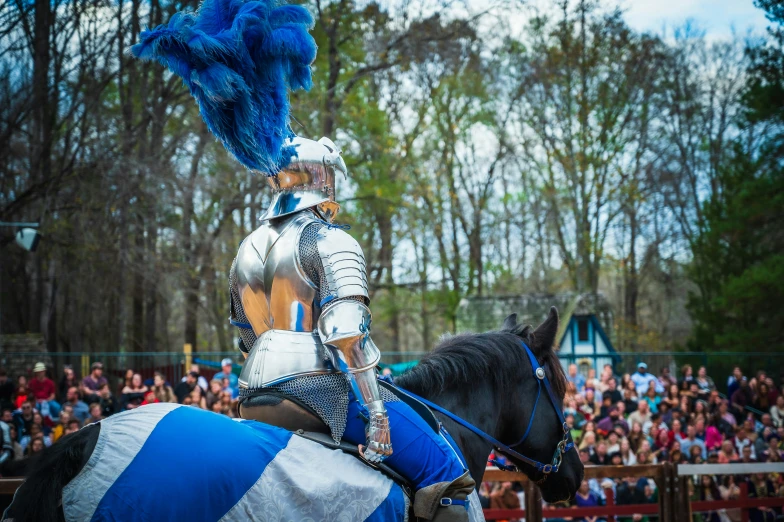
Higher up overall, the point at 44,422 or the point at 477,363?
the point at 477,363

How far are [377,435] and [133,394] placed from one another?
294 inches

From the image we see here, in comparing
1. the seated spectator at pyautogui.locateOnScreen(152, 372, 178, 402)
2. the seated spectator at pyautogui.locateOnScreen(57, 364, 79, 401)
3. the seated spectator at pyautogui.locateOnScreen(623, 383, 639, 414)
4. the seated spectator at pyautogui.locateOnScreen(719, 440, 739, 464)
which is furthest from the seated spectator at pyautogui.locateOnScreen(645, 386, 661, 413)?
the seated spectator at pyautogui.locateOnScreen(57, 364, 79, 401)

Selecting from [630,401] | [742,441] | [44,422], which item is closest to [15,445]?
[44,422]

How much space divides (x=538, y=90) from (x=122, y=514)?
2279 cm

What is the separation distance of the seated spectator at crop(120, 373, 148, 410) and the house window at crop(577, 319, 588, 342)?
12271mm

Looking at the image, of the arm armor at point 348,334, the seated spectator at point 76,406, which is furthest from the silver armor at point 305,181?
the seated spectator at point 76,406

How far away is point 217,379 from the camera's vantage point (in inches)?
401

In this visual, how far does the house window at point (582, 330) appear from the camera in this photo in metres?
19.4

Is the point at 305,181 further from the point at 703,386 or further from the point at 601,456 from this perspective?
the point at 703,386

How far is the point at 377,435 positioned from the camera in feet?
8.80

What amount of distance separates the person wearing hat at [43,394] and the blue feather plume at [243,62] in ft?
25.7

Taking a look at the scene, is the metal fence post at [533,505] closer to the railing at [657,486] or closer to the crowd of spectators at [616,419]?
the railing at [657,486]

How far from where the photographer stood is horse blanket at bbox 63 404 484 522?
2230 mm

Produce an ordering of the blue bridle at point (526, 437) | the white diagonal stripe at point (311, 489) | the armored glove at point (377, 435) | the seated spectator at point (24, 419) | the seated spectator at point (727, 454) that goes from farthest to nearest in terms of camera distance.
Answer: the seated spectator at point (727, 454)
the seated spectator at point (24, 419)
the blue bridle at point (526, 437)
the armored glove at point (377, 435)
the white diagonal stripe at point (311, 489)
